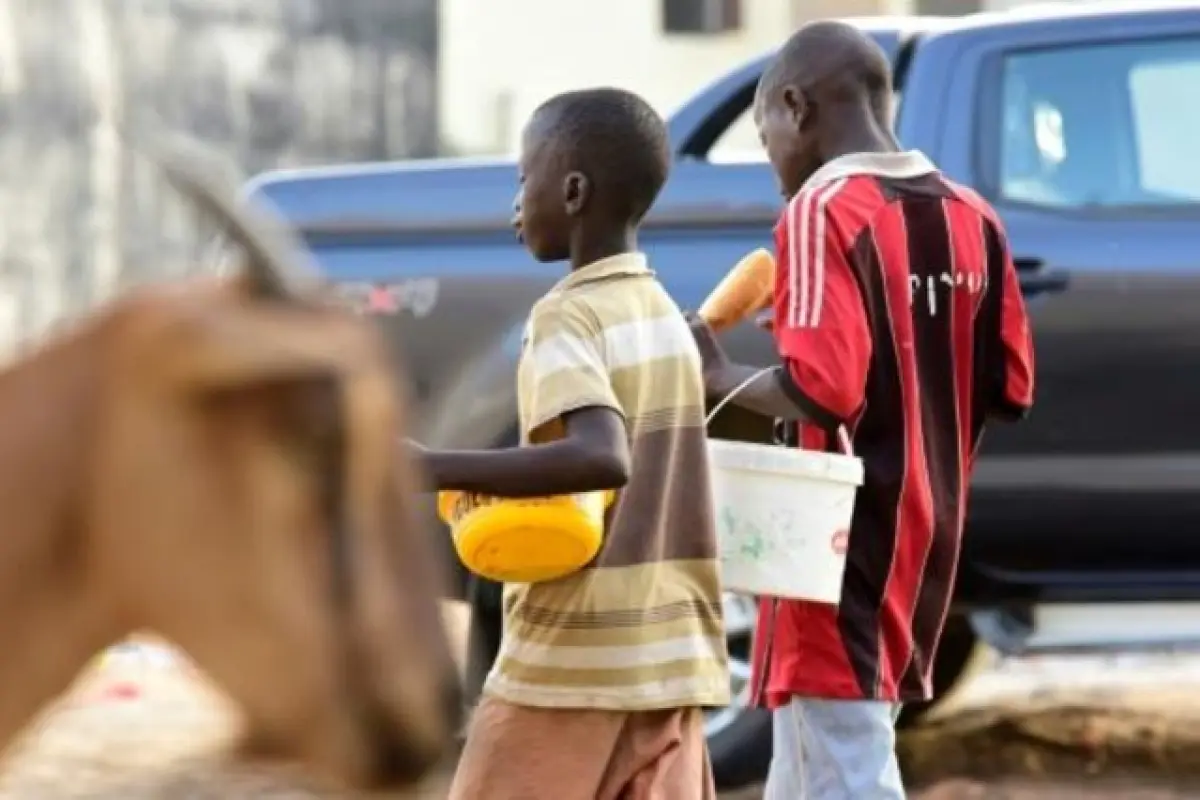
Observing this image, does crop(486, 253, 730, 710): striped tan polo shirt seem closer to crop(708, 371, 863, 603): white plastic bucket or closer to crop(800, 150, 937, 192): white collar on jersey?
crop(708, 371, 863, 603): white plastic bucket

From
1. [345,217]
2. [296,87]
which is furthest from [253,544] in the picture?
[296,87]

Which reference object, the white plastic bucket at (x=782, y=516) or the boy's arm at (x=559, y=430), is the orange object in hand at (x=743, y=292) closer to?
the white plastic bucket at (x=782, y=516)

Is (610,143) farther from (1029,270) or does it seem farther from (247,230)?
(1029,270)

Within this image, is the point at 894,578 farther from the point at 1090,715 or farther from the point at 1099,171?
the point at 1090,715

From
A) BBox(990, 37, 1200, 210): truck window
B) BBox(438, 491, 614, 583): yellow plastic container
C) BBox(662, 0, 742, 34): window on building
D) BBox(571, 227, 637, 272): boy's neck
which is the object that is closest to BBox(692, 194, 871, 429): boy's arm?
BBox(571, 227, 637, 272): boy's neck

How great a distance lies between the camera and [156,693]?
7273mm

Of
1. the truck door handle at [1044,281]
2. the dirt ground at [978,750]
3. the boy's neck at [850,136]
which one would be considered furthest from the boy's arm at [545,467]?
the truck door handle at [1044,281]

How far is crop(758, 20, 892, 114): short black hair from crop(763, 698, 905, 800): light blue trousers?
931 mm

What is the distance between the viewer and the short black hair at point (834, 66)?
414cm

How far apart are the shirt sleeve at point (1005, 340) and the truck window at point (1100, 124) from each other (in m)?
2.37

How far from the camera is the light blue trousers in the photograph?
160 inches

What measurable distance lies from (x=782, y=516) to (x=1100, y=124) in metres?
3.06

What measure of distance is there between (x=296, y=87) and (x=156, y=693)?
937 centimetres

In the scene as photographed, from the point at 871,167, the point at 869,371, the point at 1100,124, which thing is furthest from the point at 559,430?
the point at 1100,124
